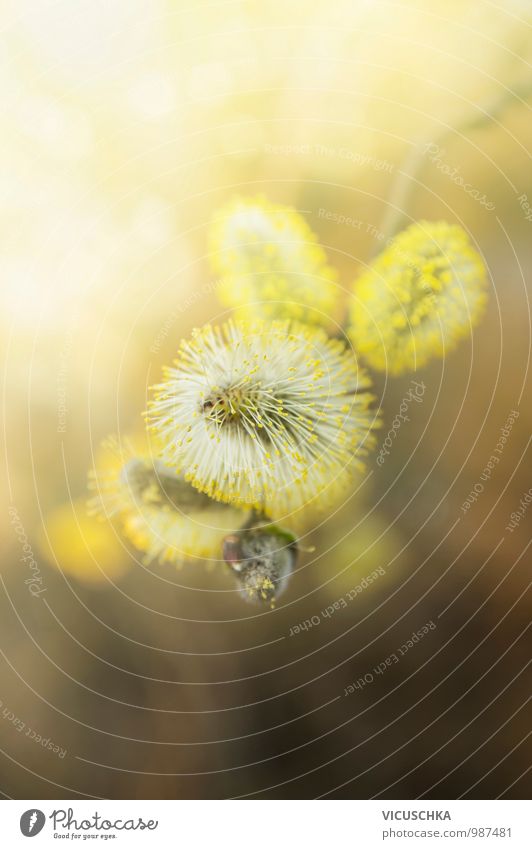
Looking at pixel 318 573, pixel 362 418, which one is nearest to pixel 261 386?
pixel 362 418

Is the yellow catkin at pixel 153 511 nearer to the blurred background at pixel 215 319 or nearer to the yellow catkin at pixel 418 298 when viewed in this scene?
the blurred background at pixel 215 319

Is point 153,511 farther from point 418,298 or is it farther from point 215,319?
point 418,298

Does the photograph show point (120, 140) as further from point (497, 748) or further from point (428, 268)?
point (497, 748)
